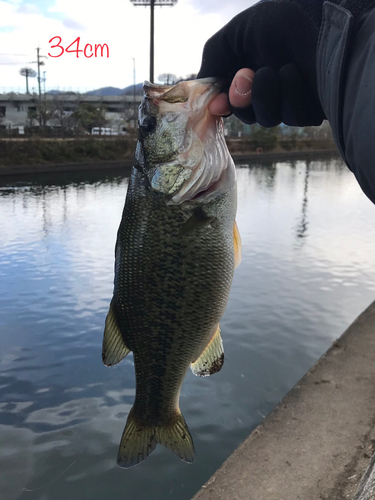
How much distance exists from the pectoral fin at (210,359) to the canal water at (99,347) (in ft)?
0.84

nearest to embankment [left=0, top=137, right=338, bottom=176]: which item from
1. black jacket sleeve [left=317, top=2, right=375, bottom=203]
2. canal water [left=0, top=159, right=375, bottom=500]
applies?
canal water [left=0, top=159, right=375, bottom=500]

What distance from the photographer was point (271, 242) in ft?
36.9

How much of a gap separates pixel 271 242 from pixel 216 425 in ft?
24.0

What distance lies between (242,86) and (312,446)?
9.24 ft

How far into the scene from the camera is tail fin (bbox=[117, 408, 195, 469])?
1.75m

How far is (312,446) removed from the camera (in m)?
3.29

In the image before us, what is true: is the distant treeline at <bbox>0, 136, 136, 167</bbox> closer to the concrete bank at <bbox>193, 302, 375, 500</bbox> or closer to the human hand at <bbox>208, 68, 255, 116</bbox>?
the concrete bank at <bbox>193, 302, 375, 500</bbox>

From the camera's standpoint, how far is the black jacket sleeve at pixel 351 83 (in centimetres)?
95

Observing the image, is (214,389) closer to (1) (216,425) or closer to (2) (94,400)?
(1) (216,425)

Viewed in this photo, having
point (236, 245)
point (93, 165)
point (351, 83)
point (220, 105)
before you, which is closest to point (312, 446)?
point (236, 245)

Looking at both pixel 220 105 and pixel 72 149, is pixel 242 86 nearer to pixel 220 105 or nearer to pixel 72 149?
pixel 220 105

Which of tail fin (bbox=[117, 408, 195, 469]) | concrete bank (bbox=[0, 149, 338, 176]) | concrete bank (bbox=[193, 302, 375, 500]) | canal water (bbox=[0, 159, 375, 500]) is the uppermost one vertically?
concrete bank (bbox=[0, 149, 338, 176])

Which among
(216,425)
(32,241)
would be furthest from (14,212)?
(216,425)

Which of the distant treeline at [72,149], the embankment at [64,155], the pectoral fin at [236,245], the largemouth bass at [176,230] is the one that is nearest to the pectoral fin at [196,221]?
the largemouth bass at [176,230]
